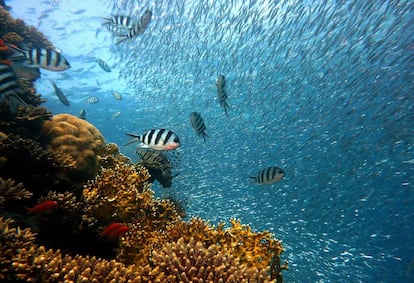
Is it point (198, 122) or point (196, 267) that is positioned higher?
point (198, 122)

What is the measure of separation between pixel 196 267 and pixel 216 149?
1503 centimetres

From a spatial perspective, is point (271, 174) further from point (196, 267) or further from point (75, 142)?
point (75, 142)

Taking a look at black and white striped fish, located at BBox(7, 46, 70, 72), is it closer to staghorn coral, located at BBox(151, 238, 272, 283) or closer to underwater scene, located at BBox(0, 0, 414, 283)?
underwater scene, located at BBox(0, 0, 414, 283)

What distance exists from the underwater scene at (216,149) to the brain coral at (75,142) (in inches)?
1.5

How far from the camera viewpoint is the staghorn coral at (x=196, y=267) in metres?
3.08

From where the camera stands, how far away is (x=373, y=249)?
22.9 m

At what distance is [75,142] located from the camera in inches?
217

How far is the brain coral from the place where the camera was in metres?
5.32

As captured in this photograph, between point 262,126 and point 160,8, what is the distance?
359 inches

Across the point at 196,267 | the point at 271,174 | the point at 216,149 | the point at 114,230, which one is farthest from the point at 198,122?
the point at 216,149

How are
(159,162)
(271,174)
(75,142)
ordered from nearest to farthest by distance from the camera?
1. (75,142)
2. (271,174)
3. (159,162)

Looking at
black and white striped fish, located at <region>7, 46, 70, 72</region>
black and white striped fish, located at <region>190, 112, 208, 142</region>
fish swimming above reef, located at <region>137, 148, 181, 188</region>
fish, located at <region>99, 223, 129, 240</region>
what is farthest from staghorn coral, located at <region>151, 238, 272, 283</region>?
black and white striped fish, located at <region>7, 46, 70, 72</region>

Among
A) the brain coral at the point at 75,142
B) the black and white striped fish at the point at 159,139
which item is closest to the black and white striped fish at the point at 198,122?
the black and white striped fish at the point at 159,139

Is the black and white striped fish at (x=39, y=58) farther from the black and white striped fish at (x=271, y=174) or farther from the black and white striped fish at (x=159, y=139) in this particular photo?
the black and white striped fish at (x=271, y=174)
